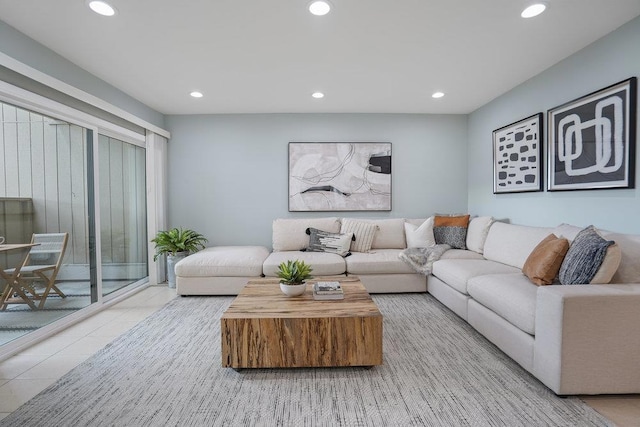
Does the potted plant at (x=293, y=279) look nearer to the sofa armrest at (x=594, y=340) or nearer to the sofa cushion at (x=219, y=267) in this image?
the sofa cushion at (x=219, y=267)

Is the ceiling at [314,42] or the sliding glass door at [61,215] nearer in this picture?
the ceiling at [314,42]

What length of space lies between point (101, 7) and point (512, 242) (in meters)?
3.90

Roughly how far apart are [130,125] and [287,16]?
274 centimetres

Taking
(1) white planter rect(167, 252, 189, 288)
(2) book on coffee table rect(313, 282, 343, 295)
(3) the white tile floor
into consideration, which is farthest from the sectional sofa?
(2) book on coffee table rect(313, 282, 343, 295)

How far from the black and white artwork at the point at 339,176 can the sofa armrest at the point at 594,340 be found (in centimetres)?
298

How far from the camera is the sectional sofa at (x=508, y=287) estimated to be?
5.56 feet

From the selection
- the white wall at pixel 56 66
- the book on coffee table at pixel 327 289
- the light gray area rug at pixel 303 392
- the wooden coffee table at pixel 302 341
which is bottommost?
the light gray area rug at pixel 303 392

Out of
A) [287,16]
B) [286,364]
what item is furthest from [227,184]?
[286,364]

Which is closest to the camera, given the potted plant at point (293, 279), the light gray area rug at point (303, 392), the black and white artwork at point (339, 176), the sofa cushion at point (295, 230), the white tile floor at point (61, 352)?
the light gray area rug at point (303, 392)

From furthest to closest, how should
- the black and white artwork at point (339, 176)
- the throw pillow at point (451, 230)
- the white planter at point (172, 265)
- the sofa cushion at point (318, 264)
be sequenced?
the black and white artwork at point (339, 176), the white planter at point (172, 265), the throw pillow at point (451, 230), the sofa cushion at point (318, 264)

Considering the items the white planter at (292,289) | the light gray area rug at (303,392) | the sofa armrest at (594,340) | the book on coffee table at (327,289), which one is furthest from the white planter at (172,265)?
the sofa armrest at (594,340)

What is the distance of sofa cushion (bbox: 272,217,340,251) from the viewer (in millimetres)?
4266

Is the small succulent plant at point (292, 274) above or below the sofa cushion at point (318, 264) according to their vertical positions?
above

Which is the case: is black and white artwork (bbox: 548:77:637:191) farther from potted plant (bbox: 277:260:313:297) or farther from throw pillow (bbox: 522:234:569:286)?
potted plant (bbox: 277:260:313:297)
